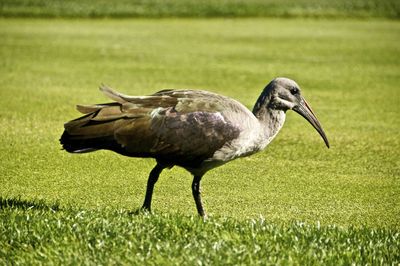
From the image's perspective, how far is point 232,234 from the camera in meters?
5.68

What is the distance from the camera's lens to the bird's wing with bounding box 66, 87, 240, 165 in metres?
6.21

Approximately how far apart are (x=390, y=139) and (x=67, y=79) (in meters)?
5.71

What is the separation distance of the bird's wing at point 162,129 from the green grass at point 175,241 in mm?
497

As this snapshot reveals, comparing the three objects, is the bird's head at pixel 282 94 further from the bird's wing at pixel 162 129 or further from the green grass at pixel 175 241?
the green grass at pixel 175 241

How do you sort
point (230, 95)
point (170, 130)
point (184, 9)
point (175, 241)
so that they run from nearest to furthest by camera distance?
point (175, 241) < point (170, 130) < point (230, 95) < point (184, 9)

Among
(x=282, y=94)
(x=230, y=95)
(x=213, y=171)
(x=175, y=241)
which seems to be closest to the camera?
(x=175, y=241)

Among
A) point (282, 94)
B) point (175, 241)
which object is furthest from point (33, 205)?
point (282, 94)

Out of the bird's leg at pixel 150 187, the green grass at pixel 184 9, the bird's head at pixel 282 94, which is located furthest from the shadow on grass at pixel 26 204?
the green grass at pixel 184 9

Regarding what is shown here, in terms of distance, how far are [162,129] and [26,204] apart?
1242 mm

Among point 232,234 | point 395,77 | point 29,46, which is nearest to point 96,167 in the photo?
point 232,234

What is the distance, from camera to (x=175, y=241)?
5.58 meters

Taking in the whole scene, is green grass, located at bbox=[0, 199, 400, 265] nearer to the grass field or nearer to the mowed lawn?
the grass field

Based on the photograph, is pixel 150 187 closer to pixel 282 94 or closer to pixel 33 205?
pixel 33 205

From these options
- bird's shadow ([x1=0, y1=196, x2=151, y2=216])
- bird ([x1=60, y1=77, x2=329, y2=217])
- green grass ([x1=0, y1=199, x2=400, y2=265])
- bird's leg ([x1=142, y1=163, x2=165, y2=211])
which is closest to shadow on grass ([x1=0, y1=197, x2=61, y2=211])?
bird's shadow ([x1=0, y1=196, x2=151, y2=216])
